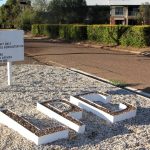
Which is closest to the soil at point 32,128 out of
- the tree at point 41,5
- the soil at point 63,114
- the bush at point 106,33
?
the soil at point 63,114

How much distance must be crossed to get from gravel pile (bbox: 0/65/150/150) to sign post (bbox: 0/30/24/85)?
695 millimetres

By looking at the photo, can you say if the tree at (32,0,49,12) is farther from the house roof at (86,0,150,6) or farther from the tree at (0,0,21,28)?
the house roof at (86,0,150,6)

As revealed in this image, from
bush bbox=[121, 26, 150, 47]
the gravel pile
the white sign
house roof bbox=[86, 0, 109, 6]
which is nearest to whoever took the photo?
the gravel pile

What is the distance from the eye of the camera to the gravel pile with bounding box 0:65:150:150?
6836mm

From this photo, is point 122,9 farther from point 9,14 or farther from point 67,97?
point 67,97

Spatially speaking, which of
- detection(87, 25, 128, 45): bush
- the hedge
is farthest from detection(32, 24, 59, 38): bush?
detection(87, 25, 128, 45): bush

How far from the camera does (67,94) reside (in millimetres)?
10164

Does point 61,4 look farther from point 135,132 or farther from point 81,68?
point 135,132

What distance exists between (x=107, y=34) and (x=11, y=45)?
1736 centimetres

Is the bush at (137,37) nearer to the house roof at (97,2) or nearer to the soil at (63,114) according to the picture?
the soil at (63,114)

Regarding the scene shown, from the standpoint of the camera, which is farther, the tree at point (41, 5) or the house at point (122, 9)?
the house at point (122, 9)

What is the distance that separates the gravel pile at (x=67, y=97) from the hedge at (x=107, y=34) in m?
11.2

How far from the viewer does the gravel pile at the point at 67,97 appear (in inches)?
269

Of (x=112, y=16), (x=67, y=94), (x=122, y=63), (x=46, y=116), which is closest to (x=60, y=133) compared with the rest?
(x=46, y=116)
